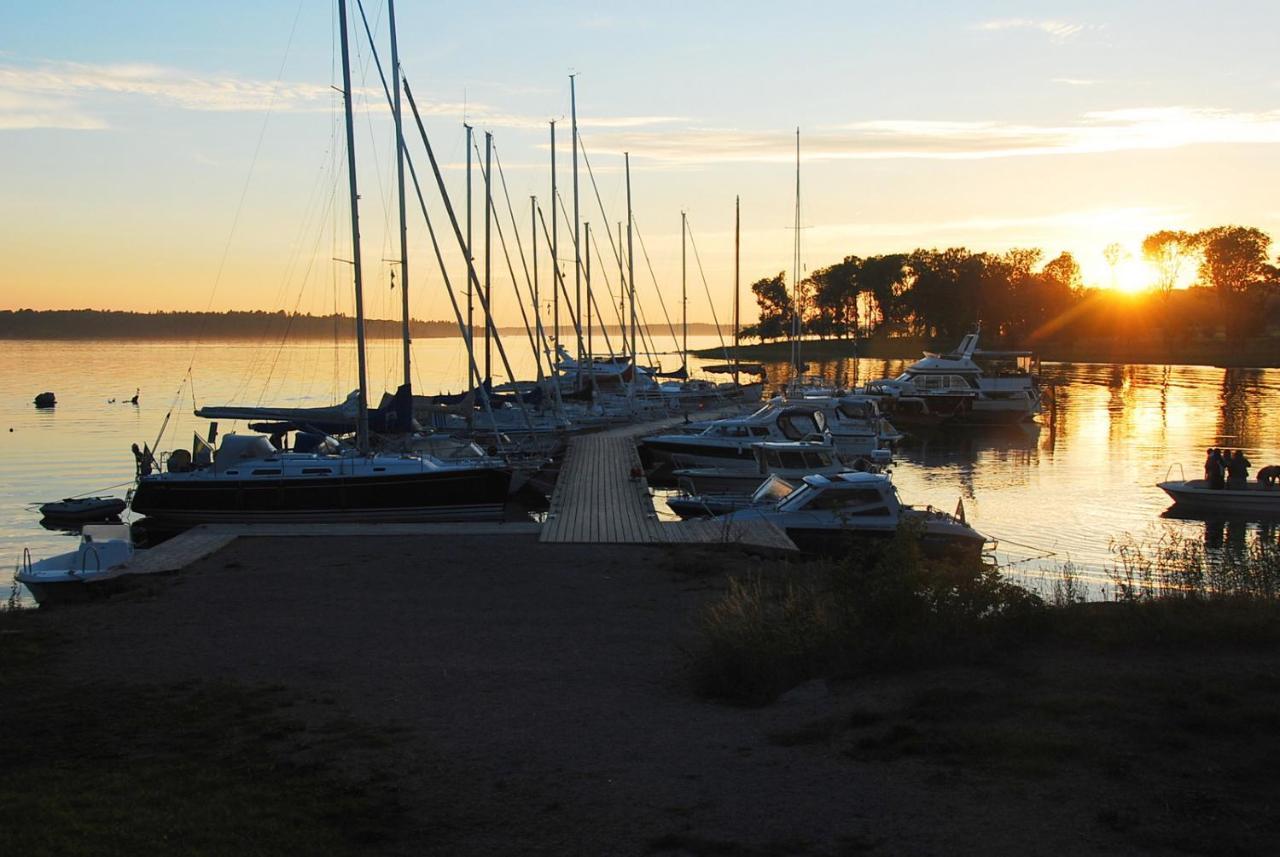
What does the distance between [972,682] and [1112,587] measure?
12.5m

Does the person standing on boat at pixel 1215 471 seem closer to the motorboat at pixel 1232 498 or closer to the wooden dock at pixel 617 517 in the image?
the motorboat at pixel 1232 498

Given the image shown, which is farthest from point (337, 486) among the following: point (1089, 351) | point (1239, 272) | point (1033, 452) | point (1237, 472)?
point (1239, 272)

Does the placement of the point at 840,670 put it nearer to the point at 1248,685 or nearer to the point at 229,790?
the point at 1248,685

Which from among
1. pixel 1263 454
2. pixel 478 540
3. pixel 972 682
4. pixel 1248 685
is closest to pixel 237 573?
pixel 478 540

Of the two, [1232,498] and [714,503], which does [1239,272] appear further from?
[714,503]

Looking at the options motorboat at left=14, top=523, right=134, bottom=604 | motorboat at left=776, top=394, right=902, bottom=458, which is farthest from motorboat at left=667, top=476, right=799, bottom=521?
motorboat at left=776, top=394, right=902, bottom=458

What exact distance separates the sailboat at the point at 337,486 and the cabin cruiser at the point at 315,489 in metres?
0.02

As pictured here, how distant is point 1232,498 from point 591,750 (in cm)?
2646

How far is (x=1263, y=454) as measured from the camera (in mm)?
45719

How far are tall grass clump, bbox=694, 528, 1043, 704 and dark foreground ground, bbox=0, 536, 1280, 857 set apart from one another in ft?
1.00

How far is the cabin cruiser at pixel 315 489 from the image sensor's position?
2752cm

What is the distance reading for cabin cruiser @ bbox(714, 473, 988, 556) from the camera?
2281 centimetres

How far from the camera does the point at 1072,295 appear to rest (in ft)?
484

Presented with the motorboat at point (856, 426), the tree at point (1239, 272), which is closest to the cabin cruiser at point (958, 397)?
the motorboat at point (856, 426)
